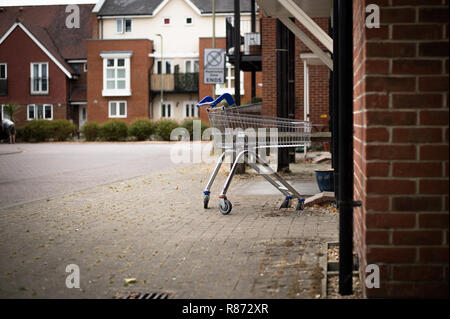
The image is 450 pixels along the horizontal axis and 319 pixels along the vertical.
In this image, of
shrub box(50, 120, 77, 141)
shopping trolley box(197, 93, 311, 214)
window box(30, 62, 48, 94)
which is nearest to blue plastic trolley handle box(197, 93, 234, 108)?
shopping trolley box(197, 93, 311, 214)

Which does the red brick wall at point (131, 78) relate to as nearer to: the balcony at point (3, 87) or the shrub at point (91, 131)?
the balcony at point (3, 87)

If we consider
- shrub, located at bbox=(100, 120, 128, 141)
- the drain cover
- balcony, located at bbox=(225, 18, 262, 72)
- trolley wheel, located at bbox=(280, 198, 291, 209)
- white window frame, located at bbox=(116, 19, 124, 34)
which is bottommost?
the drain cover

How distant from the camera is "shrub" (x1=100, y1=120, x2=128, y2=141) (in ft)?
131

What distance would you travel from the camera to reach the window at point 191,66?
166 feet

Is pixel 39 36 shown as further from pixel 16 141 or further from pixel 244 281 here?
pixel 244 281

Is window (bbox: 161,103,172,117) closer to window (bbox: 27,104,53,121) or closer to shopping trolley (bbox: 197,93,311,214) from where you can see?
window (bbox: 27,104,53,121)

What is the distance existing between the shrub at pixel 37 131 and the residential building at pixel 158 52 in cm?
987

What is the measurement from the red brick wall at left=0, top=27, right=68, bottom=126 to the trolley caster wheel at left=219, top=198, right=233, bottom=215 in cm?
4642

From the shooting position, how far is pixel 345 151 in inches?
153

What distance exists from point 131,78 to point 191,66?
16.7ft

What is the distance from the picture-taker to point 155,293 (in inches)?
Result: 159

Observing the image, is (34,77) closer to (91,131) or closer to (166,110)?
(166,110)

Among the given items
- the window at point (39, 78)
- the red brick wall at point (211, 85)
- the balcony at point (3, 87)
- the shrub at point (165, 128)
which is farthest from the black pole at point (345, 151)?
the balcony at point (3, 87)

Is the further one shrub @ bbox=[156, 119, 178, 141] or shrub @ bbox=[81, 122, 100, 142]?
shrub @ bbox=[81, 122, 100, 142]
